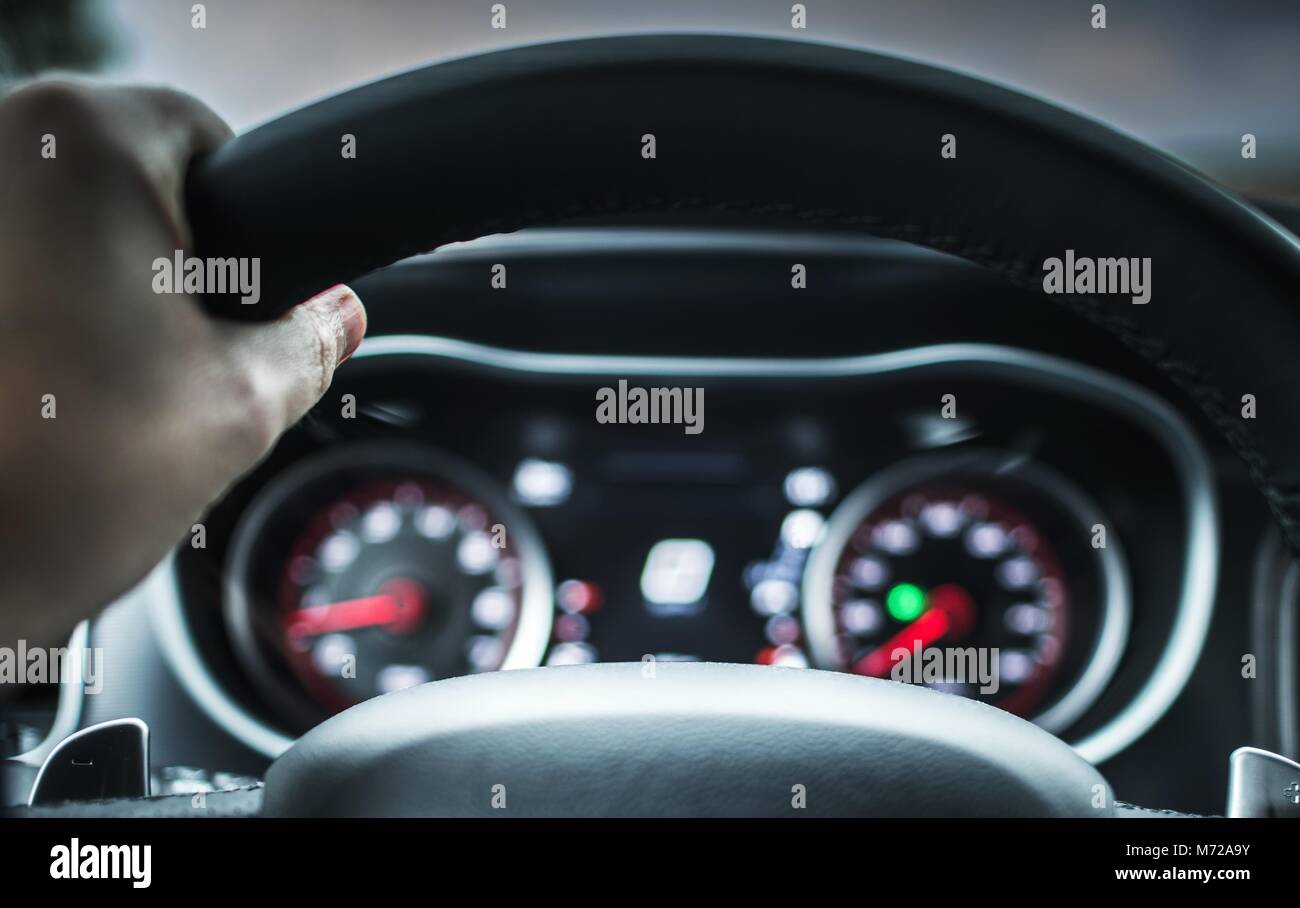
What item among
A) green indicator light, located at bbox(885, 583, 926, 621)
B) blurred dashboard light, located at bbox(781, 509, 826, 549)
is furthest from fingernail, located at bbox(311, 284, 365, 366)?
green indicator light, located at bbox(885, 583, 926, 621)

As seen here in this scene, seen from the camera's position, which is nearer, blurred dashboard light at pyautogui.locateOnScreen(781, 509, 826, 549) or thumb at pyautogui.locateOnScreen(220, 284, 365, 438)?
thumb at pyautogui.locateOnScreen(220, 284, 365, 438)

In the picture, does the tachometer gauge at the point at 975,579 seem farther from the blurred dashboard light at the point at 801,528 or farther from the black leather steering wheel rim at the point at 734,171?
the black leather steering wheel rim at the point at 734,171

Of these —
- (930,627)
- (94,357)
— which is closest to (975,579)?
(930,627)

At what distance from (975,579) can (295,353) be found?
1929 millimetres

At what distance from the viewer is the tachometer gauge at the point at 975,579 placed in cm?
209

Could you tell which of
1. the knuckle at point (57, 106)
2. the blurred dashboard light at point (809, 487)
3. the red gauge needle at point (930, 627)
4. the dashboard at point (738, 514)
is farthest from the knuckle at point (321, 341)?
the red gauge needle at point (930, 627)

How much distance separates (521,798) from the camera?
0.49m

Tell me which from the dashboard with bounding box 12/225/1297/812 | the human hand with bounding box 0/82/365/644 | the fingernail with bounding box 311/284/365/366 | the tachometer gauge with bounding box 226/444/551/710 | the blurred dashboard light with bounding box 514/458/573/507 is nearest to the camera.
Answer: the human hand with bounding box 0/82/365/644

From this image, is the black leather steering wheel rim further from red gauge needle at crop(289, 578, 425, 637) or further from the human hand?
red gauge needle at crop(289, 578, 425, 637)

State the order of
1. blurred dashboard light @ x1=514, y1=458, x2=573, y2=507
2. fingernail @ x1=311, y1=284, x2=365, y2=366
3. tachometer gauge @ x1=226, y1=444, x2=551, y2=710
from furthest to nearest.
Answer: blurred dashboard light @ x1=514, y1=458, x2=573, y2=507
tachometer gauge @ x1=226, y1=444, x2=551, y2=710
fingernail @ x1=311, y1=284, x2=365, y2=366

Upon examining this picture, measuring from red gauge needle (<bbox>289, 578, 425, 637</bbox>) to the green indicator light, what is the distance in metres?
0.90

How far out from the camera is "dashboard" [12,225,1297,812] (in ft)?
6.01
